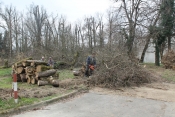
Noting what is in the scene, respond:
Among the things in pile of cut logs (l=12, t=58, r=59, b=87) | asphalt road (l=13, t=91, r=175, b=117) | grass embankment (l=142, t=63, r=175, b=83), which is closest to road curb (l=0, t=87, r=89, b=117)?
asphalt road (l=13, t=91, r=175, b=117)

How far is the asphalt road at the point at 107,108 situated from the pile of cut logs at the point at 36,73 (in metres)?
3.01

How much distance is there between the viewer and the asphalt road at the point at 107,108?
5.16m

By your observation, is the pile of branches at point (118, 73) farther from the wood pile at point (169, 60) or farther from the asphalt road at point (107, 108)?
the wood pile at point (169, 60)

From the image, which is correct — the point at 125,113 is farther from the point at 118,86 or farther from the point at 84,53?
the point at 84,53

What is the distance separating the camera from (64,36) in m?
23.4

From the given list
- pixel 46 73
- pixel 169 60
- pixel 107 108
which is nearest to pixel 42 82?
pixel 46 73

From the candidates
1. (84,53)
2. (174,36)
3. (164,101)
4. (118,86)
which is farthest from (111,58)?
(174,36)

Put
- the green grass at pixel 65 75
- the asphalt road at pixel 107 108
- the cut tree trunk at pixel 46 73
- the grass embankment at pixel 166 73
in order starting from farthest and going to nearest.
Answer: the grass embankment at pixel 166 73 < the green grass at pixel 65 75 < the cut tree trunk at pixel 46 73 < the asphalt road at pixel 107 108

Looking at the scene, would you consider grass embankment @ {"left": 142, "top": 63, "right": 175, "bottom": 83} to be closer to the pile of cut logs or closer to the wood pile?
the wood pile

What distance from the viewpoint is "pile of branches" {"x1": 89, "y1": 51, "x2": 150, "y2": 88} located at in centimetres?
924

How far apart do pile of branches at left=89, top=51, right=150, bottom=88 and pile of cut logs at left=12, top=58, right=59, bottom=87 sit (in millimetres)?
2256

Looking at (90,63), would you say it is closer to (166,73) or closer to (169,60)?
(166,73)

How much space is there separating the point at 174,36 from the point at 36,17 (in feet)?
91.3

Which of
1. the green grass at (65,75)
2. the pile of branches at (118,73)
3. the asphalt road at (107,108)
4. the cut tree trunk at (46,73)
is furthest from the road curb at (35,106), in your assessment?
the green grass at (65,75)
